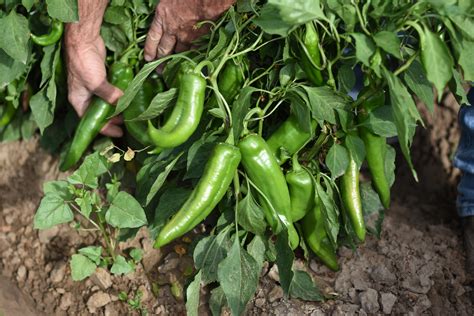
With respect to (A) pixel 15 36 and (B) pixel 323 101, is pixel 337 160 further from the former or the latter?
(A) pixel 15 36

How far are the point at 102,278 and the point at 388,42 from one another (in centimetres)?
106

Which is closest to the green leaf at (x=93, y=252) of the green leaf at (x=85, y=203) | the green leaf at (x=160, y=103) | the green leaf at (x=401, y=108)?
the green leaf at (x=85, y=203)

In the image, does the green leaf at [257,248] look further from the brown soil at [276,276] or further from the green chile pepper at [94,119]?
the green chile pepper at [94,119]

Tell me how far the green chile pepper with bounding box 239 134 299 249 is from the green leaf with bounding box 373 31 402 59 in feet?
1.25

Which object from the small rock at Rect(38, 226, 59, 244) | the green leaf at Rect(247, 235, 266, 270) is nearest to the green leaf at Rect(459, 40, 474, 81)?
the green leaf at Rect(247, 235, 266, 270)

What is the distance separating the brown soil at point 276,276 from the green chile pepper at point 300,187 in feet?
0.81

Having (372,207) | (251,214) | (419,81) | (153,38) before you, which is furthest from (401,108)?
(153,38)

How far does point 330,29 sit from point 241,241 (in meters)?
0.61

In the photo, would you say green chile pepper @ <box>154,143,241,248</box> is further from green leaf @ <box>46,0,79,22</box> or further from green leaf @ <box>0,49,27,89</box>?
green leaf @ <box>0,49,27,89</box>

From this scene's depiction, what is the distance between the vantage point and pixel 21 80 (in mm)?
2104

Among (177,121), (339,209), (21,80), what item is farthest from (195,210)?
(21,80)

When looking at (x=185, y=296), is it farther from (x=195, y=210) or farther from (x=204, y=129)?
(x=204, y=129)

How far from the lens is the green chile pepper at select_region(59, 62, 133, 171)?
6.52 feet

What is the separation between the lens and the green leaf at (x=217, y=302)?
5.77 ft
